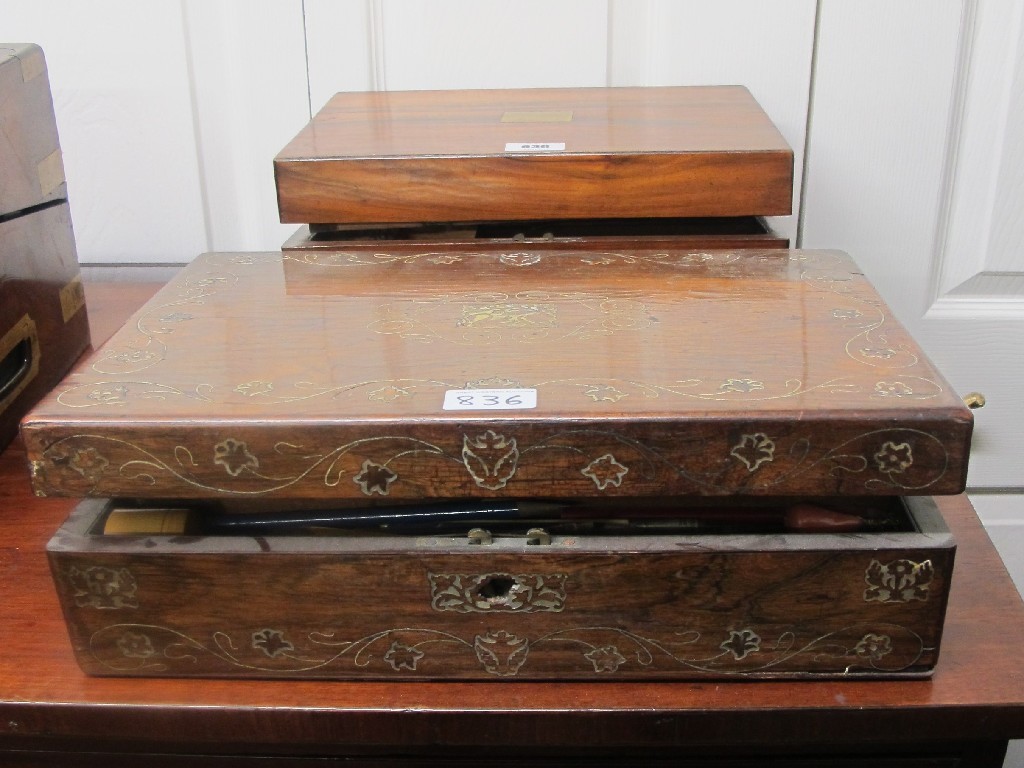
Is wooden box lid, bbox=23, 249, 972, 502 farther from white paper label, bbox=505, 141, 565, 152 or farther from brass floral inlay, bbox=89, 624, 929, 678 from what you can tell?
white paper label, bbox=505, 141, 565, 152

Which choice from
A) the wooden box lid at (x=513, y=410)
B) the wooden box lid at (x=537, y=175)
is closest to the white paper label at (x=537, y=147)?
the wooden box lid at (x=537, y=175)

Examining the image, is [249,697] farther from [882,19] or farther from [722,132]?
[882,19]

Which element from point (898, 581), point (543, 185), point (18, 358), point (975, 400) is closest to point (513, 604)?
point (898, 581)

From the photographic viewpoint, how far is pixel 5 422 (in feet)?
2.59

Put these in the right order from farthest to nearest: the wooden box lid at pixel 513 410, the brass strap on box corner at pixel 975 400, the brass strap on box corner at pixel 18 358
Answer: the brass strap on box corner at pixel 975 400 < the brass strap on box corner at pixel 18 358 < the wooden box lid at pixel 513 410

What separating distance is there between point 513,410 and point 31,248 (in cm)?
48

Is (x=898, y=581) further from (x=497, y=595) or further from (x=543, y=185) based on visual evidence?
(x=543, y=185)

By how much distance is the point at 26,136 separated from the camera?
32.0 inches

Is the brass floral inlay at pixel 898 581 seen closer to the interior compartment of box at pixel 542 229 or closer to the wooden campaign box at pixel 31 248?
the interior compartment of box at pixel 542 229

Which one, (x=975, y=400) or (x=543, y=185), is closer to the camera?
(x=543, y=185)

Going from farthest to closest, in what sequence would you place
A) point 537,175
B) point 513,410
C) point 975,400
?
point 975,400, point 537,175, point 513,410

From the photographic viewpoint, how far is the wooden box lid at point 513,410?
52 cm

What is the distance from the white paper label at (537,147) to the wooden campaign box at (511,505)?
24 centimetres

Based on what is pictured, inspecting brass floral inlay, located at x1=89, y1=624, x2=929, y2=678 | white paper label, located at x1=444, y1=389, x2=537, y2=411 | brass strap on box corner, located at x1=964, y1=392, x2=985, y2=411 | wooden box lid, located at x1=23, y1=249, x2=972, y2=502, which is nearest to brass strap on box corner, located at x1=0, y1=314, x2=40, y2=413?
wooden box lid, located at x1=23, y1=249, x2=972, y2=502
